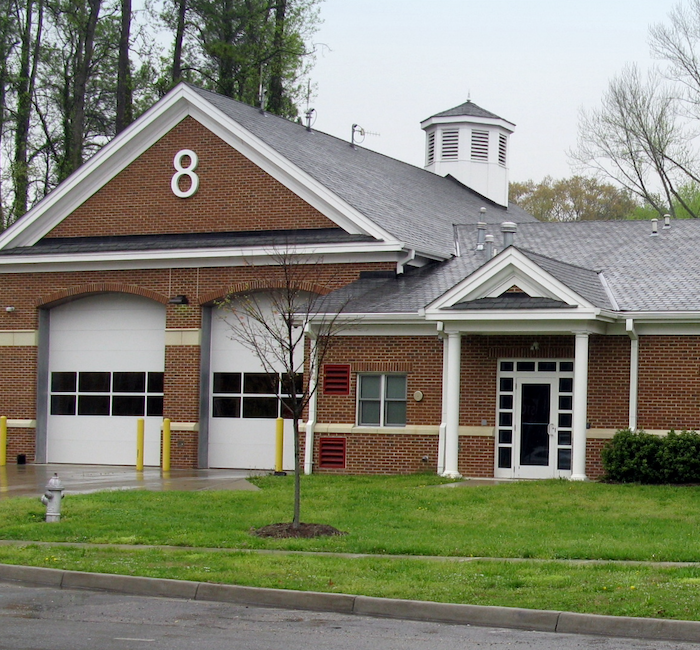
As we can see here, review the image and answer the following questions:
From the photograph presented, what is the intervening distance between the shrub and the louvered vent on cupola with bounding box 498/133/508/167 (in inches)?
737

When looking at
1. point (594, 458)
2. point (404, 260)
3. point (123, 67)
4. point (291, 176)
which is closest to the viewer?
point (594, 458)

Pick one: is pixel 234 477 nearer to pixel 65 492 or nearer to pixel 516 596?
pixel 65 492

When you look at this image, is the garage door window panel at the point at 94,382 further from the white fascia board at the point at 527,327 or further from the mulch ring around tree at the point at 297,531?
the mulch ring around tree at the point at 297,531

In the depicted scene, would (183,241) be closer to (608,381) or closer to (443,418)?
(443,418)

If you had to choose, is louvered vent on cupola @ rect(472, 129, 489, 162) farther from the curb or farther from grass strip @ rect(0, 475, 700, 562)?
the curb

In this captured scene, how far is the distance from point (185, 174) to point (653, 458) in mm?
12001

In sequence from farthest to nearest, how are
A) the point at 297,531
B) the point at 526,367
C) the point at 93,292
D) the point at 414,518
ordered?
the point at 93,292
the point at 526,367
the point at 414,518
the point at 297,531

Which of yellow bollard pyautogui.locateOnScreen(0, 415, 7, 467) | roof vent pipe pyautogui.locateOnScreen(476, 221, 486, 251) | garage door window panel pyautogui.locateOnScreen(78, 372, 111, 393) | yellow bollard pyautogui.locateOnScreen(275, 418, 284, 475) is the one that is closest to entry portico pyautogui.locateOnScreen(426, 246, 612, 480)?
yellow bollard pyautogui.locateOnScreen(275, 418, 284, 475)

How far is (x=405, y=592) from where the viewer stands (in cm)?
1082

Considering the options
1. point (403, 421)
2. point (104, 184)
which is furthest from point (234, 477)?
point (104, 184)

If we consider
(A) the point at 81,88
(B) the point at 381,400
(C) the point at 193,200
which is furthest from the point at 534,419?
(A) the point at 81,88

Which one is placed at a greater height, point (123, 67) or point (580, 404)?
point (123, 67)

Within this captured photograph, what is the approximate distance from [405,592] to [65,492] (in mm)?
10673

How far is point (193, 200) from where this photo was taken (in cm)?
A: 2680
